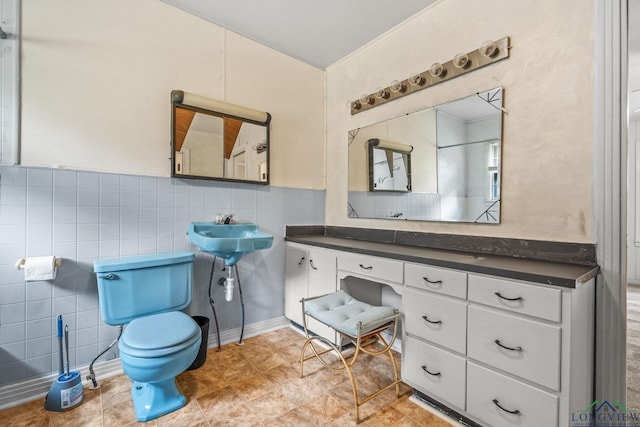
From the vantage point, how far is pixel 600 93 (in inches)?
56.1

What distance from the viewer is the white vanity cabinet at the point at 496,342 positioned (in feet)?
3.78

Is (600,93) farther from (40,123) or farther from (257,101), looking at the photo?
(40,123)

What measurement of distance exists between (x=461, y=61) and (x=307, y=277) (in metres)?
1.92

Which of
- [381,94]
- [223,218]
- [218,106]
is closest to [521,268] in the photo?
[381,94]

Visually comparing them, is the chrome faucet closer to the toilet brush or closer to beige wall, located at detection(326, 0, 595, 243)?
the toilet brush

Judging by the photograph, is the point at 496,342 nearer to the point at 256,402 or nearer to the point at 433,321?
the point at 433,321

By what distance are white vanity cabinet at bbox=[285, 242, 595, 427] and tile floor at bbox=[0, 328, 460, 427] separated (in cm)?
27

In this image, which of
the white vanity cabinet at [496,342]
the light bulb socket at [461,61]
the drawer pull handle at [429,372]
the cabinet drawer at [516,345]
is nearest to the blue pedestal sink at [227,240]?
the white vanity cabinet at [496,342]

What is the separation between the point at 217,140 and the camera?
2332 millimetres

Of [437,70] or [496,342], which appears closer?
[496,342]

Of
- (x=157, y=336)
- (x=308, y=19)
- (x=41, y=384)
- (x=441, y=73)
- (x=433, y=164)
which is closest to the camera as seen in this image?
(x=157, y=336)

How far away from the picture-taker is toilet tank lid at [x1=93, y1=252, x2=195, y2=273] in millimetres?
1704

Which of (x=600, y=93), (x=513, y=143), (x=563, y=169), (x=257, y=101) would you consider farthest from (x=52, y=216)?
(x=600, y=93)

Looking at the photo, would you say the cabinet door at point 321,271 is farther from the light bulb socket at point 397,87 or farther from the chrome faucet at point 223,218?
the light bulb socket at point 397,87
